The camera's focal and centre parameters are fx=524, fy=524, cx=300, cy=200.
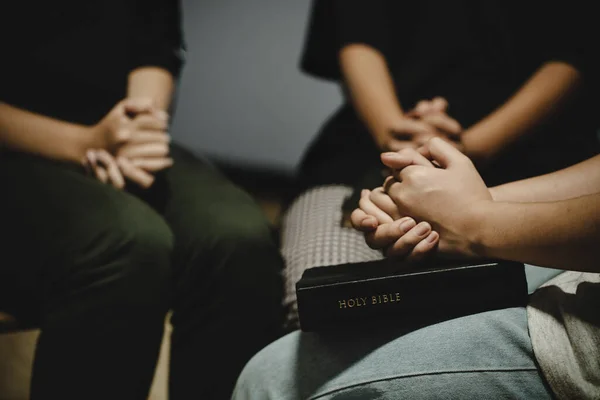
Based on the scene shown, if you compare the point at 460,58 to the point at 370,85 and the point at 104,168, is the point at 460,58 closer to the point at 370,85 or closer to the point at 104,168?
the point at 370,85

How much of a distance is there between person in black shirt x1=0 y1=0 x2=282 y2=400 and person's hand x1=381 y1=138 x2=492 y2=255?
0.79 ft

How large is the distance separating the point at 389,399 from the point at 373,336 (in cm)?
7

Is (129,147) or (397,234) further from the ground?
(129,147)

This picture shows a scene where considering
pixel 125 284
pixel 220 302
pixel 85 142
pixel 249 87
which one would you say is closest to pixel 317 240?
pixel 220 302

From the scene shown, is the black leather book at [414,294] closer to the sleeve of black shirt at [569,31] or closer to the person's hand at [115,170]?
the person's hand at [115,170]

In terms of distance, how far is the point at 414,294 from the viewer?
0.50m

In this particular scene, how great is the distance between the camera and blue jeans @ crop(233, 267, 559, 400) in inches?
18.1

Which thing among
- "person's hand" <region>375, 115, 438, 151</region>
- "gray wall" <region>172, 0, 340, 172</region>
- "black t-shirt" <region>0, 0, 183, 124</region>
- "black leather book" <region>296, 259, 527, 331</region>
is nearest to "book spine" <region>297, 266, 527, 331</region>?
"black leather book" <region>296, 259, 527, 331</region>

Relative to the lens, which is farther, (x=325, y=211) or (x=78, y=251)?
(x=325, y=211)

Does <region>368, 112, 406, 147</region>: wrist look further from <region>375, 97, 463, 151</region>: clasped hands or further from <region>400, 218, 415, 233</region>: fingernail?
<region>400, 218, 415, 233</region>: fingernail

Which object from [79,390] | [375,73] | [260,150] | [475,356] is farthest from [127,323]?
[260,150]

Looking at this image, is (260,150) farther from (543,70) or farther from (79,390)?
(79,390)

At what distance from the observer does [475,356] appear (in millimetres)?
467

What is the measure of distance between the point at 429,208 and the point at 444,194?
21 millimetres
